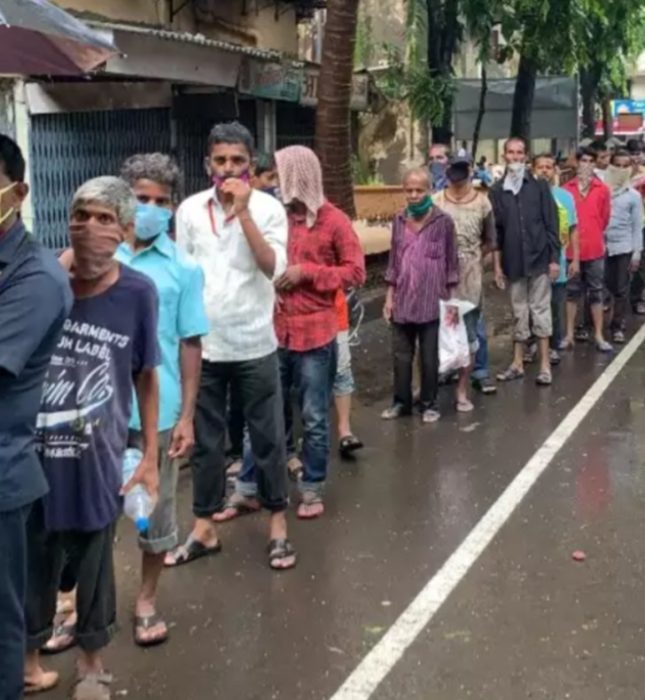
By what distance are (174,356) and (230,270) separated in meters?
0.76

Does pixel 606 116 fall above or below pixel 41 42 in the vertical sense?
below

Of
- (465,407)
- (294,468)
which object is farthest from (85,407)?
(465,407)

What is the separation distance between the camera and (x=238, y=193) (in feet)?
15.6

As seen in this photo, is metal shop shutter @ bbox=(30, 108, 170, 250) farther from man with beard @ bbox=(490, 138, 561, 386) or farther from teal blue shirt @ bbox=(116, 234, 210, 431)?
teal blue shirt @ bbox=(116, 234, 210, 431)

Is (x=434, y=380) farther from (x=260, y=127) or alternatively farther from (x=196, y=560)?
(x=260, y=127)

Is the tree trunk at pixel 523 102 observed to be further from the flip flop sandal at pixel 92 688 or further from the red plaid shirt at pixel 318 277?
the flip flop sandal at pixel 92 688

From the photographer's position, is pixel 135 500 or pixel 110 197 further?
pixel 135 500

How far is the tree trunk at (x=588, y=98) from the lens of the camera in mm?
24328

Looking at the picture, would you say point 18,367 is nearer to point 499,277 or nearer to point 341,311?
point 341,311

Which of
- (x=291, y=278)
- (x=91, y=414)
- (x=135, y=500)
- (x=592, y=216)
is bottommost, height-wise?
(x=135, y=500)

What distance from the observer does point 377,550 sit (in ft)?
18.0

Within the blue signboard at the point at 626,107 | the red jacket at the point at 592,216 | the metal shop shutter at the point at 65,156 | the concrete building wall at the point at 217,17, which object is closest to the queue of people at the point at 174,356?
the red jacket at the point at 592,216

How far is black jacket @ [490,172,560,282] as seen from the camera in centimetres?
927

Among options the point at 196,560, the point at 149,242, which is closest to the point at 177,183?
the point at 149,242
